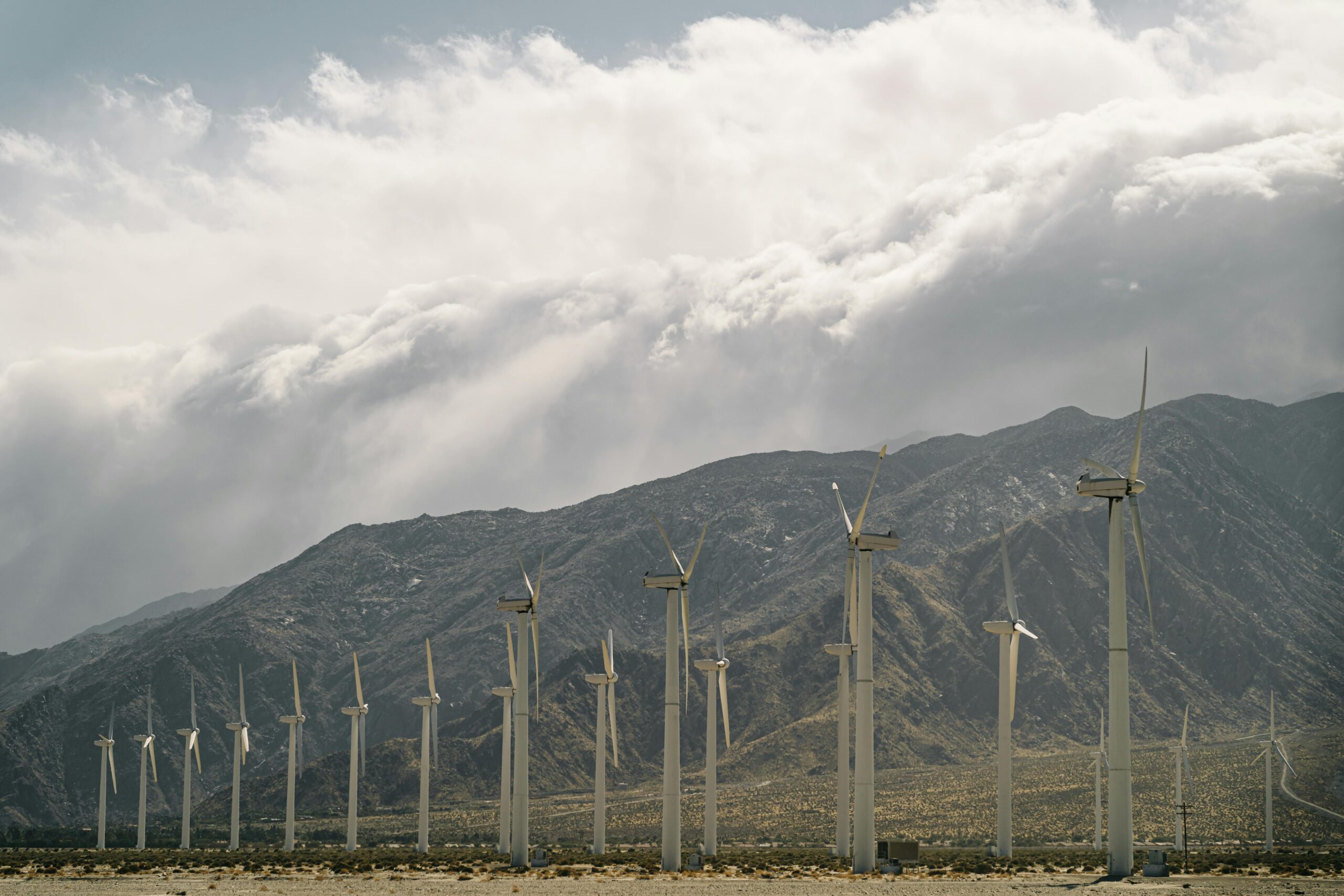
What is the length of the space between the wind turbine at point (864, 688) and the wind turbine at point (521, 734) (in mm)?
17520

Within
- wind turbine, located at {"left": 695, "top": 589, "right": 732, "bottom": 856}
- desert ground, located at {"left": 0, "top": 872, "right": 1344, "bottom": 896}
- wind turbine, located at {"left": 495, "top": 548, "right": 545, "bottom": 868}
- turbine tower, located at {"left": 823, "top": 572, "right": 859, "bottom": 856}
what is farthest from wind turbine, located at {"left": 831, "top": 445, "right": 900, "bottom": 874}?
wind turbine, located at {"left": 695, "top": 589, "right": 732, "bottom": 856}

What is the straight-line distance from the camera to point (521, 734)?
259 ft

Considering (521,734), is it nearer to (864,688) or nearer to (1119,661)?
(864,688)

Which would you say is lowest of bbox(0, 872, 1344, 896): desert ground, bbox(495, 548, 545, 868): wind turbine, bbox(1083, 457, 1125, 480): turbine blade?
bbox(0, 872, 1344, 896): desert ground

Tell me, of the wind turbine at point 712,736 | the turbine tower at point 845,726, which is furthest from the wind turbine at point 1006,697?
the wind turbine at point 712,736

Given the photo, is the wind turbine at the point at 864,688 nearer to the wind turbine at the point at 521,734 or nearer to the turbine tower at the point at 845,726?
the turbine tower at the point at 845,726

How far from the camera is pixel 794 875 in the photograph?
7519 cm

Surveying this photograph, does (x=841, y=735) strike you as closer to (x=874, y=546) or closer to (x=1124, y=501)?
(x=874, y=546)

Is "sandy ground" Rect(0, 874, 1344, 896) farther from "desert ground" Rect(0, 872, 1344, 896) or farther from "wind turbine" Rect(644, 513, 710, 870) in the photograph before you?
"wind turbine" Rect(644, 513, 710, 870)

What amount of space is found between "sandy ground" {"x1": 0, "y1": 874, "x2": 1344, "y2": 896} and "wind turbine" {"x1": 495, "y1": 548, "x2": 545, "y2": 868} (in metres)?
3.86

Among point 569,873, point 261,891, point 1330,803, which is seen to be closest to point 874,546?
point 569,873

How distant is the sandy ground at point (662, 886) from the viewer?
197ft

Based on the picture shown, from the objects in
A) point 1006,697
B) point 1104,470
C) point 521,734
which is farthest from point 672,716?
point 1104,470

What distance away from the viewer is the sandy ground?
60.0 m
